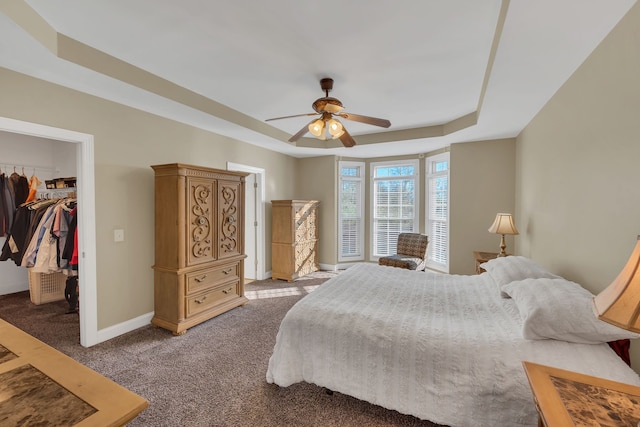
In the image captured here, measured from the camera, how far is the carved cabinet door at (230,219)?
3.48 metres

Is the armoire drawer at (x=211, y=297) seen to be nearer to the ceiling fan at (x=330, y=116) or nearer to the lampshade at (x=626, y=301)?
the ceiling fan at (x=330, y=116)

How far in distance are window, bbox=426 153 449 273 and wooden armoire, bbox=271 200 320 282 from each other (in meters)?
2.34

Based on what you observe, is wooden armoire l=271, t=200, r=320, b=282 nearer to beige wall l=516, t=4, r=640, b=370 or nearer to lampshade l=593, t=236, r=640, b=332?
beige wall l=516, t=4, r=640, b=370

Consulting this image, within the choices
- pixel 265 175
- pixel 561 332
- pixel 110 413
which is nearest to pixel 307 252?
pixel 265 175

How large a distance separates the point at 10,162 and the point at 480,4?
19.6 feet

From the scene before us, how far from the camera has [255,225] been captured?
5.09 metres

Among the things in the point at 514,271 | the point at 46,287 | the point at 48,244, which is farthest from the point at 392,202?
the point at 46,287

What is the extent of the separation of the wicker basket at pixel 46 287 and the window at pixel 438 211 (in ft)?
19.5

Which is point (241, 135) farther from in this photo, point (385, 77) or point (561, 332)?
point (561, 332)

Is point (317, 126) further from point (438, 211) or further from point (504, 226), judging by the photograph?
point (438, 211)

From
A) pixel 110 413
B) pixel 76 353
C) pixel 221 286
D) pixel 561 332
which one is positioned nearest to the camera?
pixel 110 413

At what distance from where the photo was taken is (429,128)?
431 cm

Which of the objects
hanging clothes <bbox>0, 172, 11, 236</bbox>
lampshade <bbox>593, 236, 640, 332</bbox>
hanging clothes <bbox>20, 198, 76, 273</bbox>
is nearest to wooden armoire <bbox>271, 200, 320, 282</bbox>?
hanging clothes <bbox>20, 198, 76, 273</bbox>

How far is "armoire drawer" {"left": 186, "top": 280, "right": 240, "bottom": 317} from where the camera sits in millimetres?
3117
